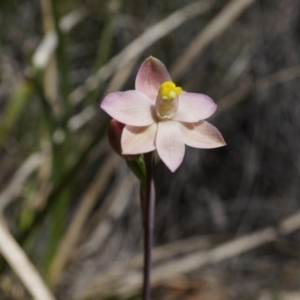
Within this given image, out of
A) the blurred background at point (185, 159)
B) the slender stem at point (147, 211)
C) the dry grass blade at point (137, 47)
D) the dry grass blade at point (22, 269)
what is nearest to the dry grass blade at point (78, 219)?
the blurred background at point (185, 159)

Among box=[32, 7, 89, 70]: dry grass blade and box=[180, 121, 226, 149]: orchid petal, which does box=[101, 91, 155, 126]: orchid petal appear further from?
box=[32, 7, 89, 70]: dry grass blade

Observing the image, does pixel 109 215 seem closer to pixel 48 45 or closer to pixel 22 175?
pixel 22 175

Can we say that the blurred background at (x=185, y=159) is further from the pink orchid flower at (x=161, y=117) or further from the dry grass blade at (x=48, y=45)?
the pink orchid flower at (x=161, y=117)

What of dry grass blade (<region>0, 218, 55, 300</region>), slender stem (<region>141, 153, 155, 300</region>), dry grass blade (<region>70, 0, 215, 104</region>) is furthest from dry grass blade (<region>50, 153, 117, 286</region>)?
slender stem (<region>141, 153, 155, 300</region>)

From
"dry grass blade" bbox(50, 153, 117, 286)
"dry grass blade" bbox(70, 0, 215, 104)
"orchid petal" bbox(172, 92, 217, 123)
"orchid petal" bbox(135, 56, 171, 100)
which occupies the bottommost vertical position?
"orchid petal" bbox(172, 92, 217, 123)

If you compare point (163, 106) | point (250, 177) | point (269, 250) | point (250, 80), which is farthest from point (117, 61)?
point (163, 106)
